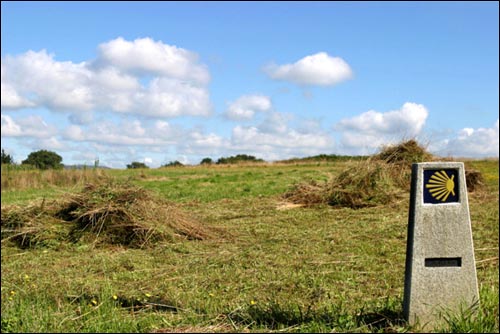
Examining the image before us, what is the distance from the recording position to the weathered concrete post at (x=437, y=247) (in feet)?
13.3

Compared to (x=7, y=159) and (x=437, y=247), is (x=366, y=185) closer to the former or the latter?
(x=437, y=247)

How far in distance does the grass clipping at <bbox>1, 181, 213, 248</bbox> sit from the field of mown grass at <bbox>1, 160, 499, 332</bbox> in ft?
0.58

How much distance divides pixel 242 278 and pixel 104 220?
4336 mm

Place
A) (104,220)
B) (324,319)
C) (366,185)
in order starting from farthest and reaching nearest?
1. (366,185)
2. (104,220)
3. (324,319)

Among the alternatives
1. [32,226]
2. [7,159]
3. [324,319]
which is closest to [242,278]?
[324,319]

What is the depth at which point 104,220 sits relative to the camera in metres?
10.1

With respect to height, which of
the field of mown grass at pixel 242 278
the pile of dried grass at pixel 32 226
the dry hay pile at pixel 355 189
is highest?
the dry hay pile at pixel 355 189

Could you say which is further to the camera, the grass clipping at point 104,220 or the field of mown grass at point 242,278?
the grass clipping at point 104,220

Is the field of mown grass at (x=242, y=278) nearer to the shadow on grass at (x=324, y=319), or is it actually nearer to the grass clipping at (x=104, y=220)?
the shadow on grass at (x=324, y=319)

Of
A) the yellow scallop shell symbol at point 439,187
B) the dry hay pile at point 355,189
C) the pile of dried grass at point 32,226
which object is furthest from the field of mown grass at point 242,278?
the dry hay pile at point 355,189

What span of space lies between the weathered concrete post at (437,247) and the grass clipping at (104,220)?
6.34 m

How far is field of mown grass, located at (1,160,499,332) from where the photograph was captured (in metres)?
4.21

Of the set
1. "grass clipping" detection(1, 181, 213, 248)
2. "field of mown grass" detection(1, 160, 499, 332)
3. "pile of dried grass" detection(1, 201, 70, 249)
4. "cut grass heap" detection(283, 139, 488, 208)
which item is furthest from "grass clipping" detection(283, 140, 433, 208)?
"pile of dried grass" detection(1, 201, 70, 249)

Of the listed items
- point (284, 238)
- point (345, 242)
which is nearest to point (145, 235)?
point (284, 238)
